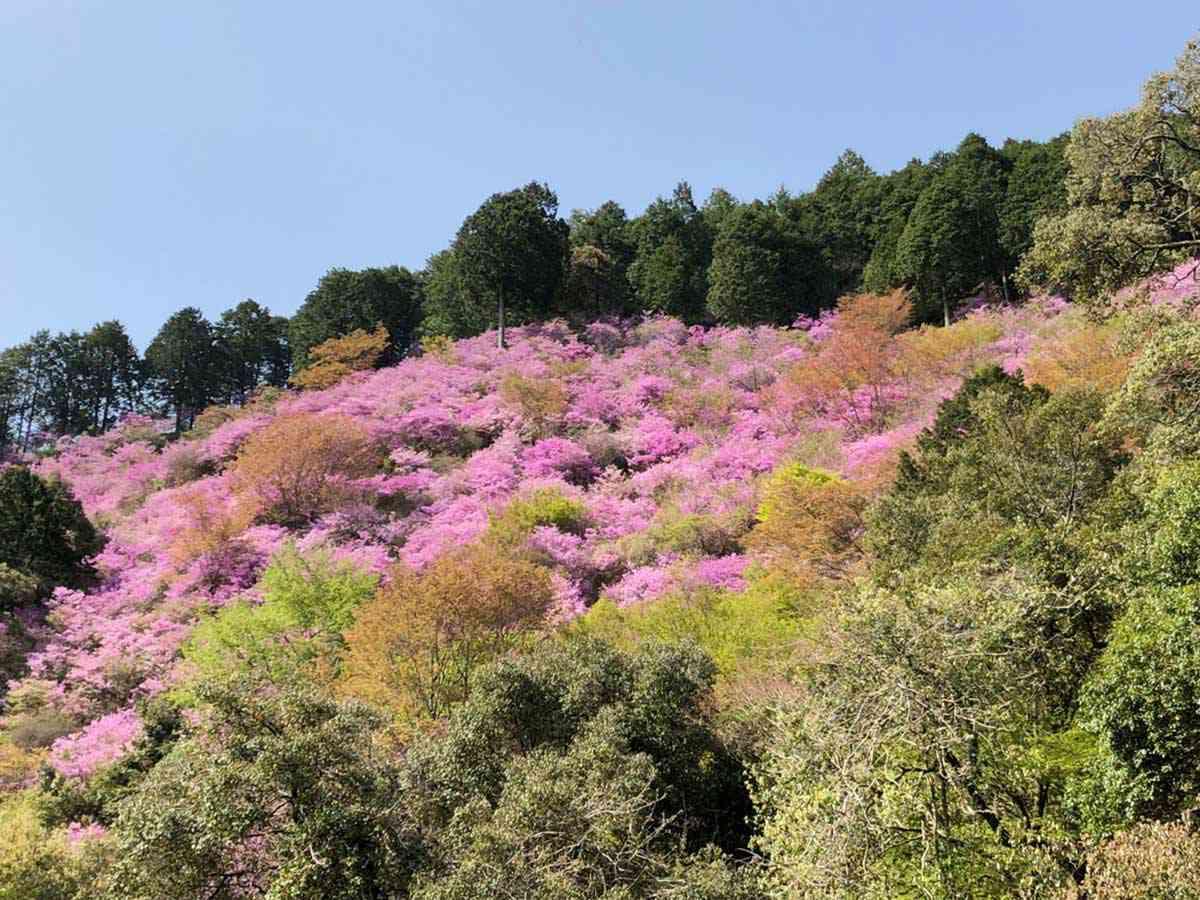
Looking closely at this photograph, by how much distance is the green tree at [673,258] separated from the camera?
42406 millimetres

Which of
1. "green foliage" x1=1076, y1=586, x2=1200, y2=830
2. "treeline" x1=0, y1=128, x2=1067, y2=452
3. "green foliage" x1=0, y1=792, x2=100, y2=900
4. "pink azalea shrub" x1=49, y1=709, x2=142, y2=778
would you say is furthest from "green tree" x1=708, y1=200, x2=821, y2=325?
"green foliage" x1=0, y1=792, x2=100, y2=900

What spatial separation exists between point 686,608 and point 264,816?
9612mm

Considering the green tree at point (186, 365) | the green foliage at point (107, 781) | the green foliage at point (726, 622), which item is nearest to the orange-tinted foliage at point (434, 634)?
the green foliage at point (726, 622)

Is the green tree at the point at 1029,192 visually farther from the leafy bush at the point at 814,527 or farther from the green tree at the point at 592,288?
the leafy bush at the point at 814,527

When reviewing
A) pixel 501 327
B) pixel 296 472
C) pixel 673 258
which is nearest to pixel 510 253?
pixel 501 327

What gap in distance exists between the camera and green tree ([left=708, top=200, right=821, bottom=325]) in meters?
39.2

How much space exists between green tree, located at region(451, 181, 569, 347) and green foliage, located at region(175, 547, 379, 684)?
2161 cm

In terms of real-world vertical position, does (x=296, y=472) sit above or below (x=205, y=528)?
above

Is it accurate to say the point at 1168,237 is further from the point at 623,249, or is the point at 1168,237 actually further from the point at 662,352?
the point at 623,249

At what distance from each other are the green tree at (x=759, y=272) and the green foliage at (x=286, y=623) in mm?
26813

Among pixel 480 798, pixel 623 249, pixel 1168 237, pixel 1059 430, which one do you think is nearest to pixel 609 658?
pixel 480 798

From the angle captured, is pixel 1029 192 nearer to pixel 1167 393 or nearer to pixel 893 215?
pixel 893 215

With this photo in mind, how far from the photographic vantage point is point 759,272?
39.2 metres

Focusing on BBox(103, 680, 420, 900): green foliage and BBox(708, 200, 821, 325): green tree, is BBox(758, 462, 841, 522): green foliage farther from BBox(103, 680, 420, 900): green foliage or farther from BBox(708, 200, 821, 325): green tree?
BBox(708, 200, 821, 325): green tree
